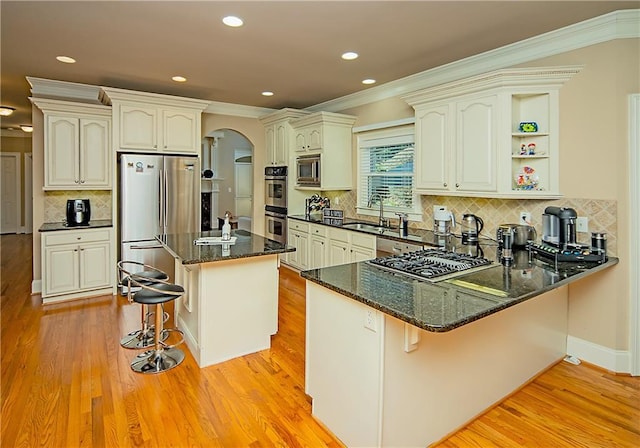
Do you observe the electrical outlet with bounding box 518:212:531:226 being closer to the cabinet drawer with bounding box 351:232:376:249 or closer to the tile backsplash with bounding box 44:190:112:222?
the cabinet drawer with bounding box 351:232:376:249

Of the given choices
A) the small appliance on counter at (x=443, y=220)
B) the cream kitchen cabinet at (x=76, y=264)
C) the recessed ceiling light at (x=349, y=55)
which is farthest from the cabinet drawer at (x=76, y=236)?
the small appliance on counter at (x=443, y=220)

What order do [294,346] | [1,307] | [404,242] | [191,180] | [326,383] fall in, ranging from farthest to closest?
[191,180]
[1,307]
[404,242]
[294,346]
[326,383]

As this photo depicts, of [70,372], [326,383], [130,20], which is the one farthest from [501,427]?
[130,20]

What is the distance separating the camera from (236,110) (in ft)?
20.5

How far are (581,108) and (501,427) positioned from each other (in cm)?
256

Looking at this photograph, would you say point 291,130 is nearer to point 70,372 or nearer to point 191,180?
point 191,180

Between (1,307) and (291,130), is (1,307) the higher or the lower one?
the lower one

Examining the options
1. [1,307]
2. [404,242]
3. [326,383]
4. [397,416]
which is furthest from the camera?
[1,307]

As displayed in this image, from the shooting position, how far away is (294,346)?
338 cm

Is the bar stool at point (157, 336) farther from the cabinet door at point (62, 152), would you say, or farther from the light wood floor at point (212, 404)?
the cabinet door at point (62, 152)

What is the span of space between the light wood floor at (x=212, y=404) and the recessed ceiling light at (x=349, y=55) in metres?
2.82

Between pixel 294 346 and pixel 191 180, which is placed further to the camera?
pixel 191 180

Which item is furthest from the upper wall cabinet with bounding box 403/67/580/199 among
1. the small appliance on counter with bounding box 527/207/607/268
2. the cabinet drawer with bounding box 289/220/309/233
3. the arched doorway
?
the arched doorway

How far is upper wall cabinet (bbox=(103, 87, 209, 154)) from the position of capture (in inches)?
185
